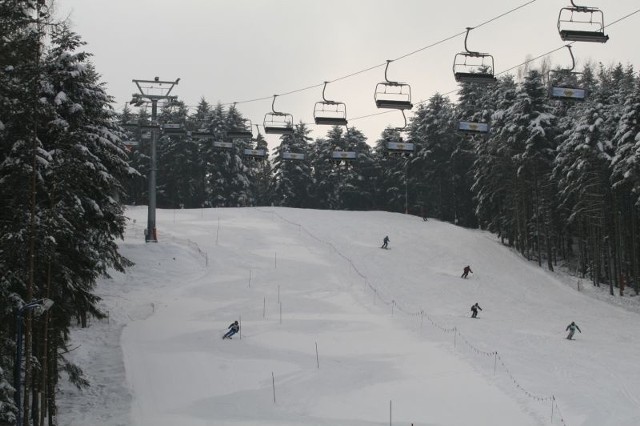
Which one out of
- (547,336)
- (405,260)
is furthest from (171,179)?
(547,336)

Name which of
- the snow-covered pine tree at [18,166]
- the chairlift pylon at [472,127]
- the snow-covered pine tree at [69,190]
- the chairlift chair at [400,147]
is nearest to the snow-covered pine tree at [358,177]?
the chairlift chair at [400,147]

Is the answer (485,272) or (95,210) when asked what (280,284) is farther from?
(95,210)

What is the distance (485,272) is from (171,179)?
50210mm

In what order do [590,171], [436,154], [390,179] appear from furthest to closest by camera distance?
1. [390,179]
2. [436,154]
3. [590,171]

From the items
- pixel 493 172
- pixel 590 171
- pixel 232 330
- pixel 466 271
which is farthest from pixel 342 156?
pixel 493 172

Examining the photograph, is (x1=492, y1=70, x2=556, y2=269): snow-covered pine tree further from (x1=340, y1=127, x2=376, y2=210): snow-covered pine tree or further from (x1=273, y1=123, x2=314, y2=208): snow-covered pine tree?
(x1=273, y1=123, x2=314, y2=208): snow-covered pine tree

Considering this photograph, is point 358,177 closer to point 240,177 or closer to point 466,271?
point 240,177

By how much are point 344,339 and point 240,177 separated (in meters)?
57.6

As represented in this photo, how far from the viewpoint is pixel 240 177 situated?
279ft

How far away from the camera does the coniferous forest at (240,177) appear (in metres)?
15.6

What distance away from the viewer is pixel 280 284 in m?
40.2

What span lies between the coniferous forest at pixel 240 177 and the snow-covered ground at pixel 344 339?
9.41 ft

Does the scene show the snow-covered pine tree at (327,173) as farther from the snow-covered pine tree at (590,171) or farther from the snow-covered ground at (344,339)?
the snow-covered pine tree at (590,171)

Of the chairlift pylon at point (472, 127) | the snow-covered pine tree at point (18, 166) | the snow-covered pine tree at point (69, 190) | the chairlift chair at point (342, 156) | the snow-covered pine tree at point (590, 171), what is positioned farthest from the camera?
the snow-covered pine tree at point (590, 171)
